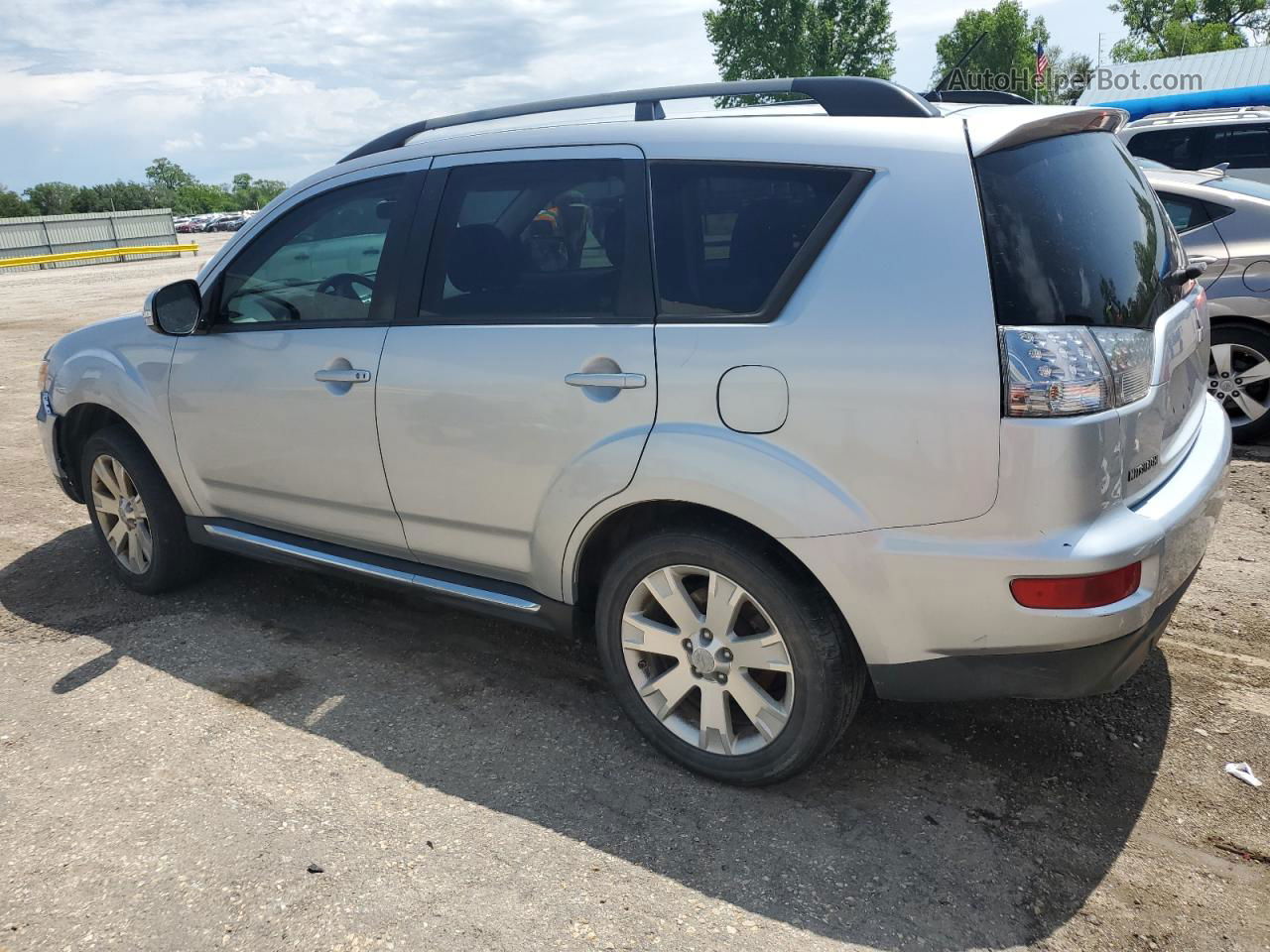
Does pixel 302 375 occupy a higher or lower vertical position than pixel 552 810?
higher

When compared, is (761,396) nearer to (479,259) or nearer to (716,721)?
(716,721)

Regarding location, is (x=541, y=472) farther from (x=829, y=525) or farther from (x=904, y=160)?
(x=904, y=160)

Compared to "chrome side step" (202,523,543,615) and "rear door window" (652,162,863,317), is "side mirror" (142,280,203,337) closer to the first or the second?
"chrome side step" (202,523,543,615)

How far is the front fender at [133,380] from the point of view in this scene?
13.6 feet

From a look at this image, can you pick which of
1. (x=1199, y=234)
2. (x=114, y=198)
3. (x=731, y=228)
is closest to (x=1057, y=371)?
(x=731, y=228)

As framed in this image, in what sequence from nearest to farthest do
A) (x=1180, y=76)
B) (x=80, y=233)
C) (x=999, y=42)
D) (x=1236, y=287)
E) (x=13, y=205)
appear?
(x=1236, y=287) < (x=1180, y=76) < (x=80, y=233) < (x=13, y=205) < (x=999, y=42)

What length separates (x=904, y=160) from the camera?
2518mm

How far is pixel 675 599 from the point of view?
2.92 metres

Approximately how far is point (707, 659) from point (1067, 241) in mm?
1442

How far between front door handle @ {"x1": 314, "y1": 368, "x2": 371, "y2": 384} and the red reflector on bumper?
7.06 feet

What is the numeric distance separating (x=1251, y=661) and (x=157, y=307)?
419 centimetres

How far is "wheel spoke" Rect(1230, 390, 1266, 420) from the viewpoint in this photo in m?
6.09

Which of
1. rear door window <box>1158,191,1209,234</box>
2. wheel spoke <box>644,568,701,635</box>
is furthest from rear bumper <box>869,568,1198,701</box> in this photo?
rear door window <box>1158,191,1209,234</box>

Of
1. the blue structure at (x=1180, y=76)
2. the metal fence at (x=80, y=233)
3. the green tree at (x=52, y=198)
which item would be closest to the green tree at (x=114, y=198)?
the green tree at (x=52, y=198)
